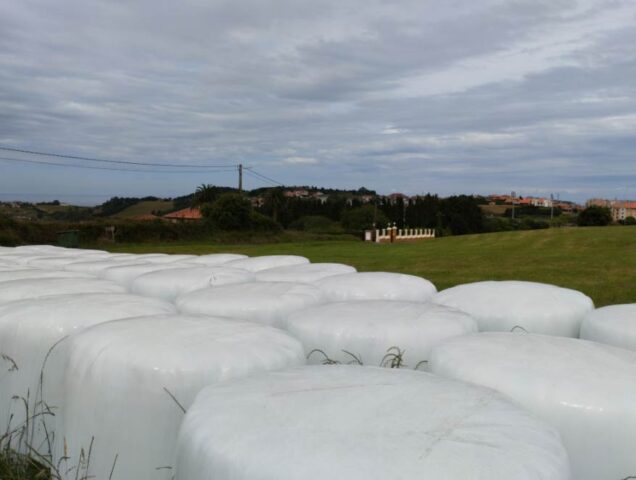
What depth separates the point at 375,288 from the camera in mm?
5090

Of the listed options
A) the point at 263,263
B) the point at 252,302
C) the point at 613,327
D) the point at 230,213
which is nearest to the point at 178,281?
the point at 252,302

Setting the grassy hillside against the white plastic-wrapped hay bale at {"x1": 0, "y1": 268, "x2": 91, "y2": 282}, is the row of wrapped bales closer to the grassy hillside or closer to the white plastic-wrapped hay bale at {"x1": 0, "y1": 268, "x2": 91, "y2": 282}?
the white plastic-wrapped hay bale at {"x1": 0, "y1": 268, "x2": 91, "y2": 282}

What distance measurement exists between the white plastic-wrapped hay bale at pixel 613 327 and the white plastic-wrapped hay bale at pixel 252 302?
205cm

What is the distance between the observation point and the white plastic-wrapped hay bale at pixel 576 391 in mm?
2389

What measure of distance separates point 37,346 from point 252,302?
1.43m

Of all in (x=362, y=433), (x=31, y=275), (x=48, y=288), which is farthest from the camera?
(x=31, y=275)

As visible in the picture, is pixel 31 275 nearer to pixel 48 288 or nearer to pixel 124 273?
pixel 124 273

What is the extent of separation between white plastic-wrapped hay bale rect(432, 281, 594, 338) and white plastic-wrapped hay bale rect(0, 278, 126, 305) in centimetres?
292

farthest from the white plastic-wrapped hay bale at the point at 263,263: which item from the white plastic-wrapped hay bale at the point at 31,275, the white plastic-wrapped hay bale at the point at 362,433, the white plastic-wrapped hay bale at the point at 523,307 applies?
the white plastic-wrapped hay bale at the point at 362,433

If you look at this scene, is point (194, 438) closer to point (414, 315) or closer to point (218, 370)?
point (218, 370)

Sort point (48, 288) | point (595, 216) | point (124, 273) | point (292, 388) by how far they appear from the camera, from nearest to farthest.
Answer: point (292, 388), point (48, 288), point (124, 273), point (595, 216)

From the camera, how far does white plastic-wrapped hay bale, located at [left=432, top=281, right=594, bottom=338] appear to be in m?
4.44

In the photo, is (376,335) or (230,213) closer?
(376,335)

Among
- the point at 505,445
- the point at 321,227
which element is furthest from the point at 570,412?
the point at 321,227
